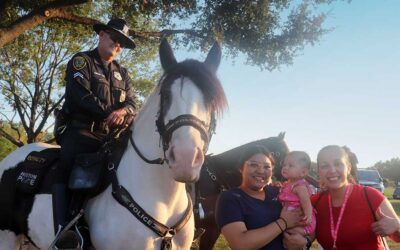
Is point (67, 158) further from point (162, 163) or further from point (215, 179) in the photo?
point (215, 179)

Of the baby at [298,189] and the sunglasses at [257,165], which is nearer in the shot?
the baby at [298,189]

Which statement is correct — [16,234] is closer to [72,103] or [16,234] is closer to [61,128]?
[61,128]

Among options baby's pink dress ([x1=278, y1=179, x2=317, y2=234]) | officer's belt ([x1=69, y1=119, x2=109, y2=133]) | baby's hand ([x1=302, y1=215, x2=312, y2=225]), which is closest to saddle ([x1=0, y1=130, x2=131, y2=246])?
officer's belt ([x1=69, y1=119, x2=109, y2=133])

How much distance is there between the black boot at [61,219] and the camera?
12.0ft

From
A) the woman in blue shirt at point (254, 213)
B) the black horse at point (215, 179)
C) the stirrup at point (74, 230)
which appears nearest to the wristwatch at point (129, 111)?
the stirrup at point (74, 230)

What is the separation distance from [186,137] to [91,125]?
1.73m

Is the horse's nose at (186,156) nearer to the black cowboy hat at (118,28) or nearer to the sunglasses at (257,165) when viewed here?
the sunglasses at (257,165)

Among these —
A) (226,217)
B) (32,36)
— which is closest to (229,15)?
(226,217)

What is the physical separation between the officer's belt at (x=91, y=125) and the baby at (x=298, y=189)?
2057mm

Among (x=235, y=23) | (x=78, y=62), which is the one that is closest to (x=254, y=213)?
(x=78, y=62)

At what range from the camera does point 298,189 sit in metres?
3.61

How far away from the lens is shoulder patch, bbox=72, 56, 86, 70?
13.7 feet

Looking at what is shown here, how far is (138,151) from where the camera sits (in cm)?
372

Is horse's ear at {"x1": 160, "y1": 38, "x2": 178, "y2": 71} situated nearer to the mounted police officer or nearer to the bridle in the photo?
the bridle
